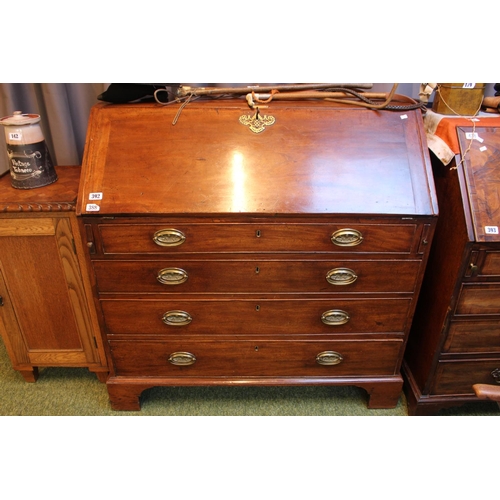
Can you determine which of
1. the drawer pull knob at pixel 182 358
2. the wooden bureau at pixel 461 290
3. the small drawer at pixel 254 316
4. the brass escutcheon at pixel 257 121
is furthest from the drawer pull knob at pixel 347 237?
the drawer pull knob at pixel 182 358

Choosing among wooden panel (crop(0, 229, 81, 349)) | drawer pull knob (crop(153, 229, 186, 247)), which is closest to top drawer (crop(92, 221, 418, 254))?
drawer pull knob (crop(153, 229, 186, 247))

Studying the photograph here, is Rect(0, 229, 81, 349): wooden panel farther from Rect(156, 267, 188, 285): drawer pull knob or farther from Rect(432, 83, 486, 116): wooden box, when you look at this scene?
Rect(432, 83, 486, 116): wooden box

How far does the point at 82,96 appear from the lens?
1.84m

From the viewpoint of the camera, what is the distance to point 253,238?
1.29 m

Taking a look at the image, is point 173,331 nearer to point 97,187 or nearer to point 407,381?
point 97,187

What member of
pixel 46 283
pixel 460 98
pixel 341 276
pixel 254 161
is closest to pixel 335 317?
pixel 341 276

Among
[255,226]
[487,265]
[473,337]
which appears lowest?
[473,337]

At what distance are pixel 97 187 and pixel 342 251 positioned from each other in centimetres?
88

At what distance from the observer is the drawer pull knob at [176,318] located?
145 cm

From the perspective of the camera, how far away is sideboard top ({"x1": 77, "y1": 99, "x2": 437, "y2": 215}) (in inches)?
49.5

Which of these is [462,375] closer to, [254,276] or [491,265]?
[491,265]

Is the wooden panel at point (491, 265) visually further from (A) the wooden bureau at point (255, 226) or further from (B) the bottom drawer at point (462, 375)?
(B) the bottom drawer at point (462, 375)

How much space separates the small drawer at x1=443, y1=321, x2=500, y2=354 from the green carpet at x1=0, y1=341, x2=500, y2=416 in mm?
372

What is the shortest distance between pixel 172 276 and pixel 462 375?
1.23m
